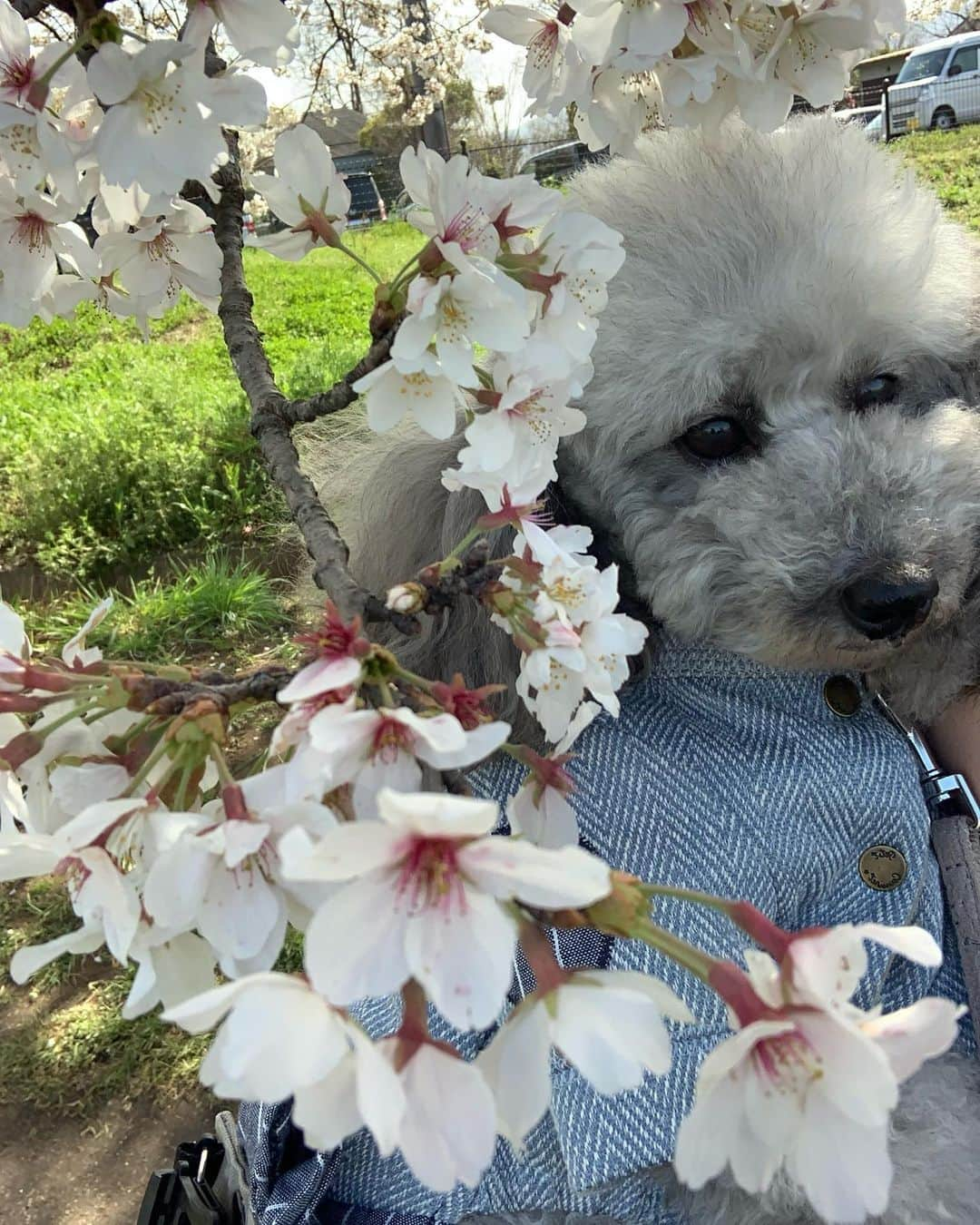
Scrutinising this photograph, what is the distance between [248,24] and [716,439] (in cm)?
88

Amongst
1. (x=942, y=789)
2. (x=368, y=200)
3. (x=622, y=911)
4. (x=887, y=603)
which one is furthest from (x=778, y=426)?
(x=368, y=200)

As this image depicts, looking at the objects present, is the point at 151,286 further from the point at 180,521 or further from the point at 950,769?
the point at 180,521

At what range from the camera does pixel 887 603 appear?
49.9 inches

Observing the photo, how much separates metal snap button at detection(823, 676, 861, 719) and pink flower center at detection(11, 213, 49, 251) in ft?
3.69

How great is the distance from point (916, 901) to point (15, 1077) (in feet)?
6.54

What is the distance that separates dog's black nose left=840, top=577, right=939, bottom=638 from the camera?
1.26 m

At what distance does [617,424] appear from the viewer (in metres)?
1.43

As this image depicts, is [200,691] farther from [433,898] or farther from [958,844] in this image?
[958,844]

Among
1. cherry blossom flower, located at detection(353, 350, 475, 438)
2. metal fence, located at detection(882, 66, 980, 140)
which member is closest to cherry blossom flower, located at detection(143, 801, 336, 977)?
cherry blossom flower, located at detection(353, 350, 475, 438)

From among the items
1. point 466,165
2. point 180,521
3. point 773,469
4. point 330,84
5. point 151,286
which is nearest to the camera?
point 466,165

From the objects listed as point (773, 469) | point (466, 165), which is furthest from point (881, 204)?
point (466, 165)

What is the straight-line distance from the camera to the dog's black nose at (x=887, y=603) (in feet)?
4.14

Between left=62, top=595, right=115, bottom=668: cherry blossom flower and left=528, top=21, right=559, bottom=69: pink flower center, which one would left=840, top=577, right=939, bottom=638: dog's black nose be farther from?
left=62, top=595, right=115, bottom=668: cherry blossom flower

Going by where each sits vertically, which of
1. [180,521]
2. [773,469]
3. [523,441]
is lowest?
[180,521]
